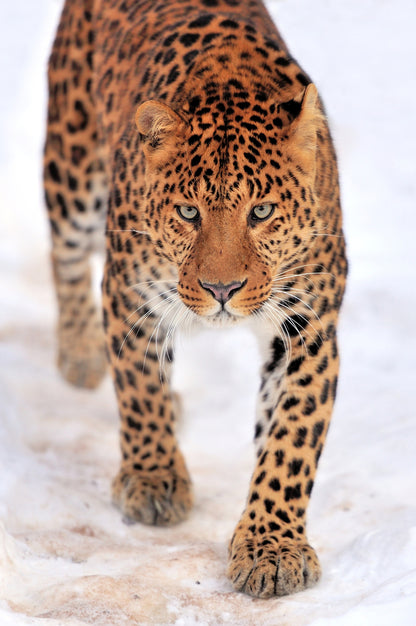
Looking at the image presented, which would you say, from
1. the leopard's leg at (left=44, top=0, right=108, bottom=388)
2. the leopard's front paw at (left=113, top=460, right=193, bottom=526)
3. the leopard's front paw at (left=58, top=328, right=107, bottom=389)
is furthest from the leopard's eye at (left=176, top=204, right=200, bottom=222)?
the leopard's front paw at (left=58, top=328, right=107, bottom=389)

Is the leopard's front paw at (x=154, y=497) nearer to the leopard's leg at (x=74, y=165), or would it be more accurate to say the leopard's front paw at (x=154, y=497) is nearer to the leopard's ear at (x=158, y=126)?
the leopard's ear at (x=158, y=126)

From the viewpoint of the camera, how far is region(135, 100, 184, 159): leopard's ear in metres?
5.64

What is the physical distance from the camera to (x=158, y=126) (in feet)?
18.7

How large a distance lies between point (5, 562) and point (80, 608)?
0.44 m

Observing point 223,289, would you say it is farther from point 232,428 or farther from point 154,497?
point 232,428

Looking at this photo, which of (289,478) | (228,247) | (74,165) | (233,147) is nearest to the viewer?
(228,247)

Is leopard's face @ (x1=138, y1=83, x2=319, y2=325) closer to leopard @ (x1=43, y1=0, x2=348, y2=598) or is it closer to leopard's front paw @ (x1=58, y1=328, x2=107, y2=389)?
leopard @ (x1=43, y1=0, x2=348, y2=598)


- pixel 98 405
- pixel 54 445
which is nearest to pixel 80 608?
pixel 54 445

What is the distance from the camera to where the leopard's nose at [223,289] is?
5.40 metres

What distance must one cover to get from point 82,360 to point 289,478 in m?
3.60

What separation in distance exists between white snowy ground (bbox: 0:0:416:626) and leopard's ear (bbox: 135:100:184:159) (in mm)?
1963

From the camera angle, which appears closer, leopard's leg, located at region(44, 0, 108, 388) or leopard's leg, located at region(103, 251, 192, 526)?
leopard's leg, located at region(103, 251, 192, 526)

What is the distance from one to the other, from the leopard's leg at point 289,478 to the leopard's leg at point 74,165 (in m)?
2.68

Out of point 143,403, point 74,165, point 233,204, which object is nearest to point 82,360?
point 74,165
